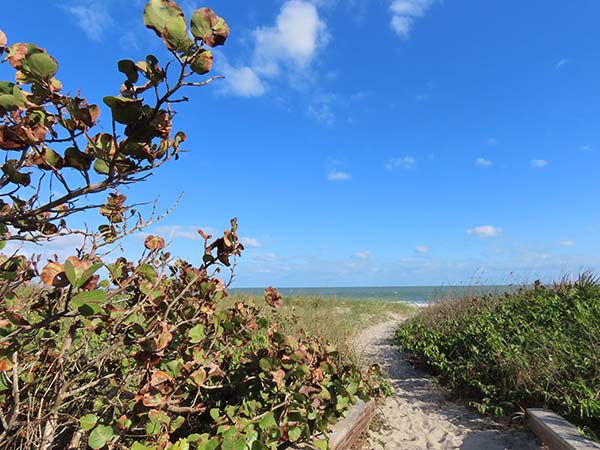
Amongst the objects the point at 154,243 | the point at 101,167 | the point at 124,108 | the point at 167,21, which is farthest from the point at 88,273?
the point at 154,243

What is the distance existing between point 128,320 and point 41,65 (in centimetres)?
118

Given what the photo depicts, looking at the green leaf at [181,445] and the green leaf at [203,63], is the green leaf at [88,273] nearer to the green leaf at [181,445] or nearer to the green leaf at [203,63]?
the green leaf at [203,63]

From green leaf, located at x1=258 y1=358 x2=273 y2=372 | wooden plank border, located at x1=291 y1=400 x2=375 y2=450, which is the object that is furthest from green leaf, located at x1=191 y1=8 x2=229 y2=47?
wooden plank border, located at x1=291 y1=400 x2=375 y2=450

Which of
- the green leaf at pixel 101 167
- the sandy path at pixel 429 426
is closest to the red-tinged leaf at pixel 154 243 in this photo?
the green leaf at pixel 101 167

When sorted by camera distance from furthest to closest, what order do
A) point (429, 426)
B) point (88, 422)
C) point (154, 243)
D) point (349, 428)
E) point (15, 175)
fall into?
point (429, 426) → point (349, 428) → point (154, 243) → point (88, 422) → point (15, 175)

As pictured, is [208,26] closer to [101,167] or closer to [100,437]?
[101,167]

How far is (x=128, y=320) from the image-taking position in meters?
1.72

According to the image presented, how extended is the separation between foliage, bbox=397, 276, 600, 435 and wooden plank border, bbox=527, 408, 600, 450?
0.19 m

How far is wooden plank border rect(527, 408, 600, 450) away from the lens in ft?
9.95

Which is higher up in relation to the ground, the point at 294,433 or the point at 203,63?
the point at 203,63

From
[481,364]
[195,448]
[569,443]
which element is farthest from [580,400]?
[195,448]

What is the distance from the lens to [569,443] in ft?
10.1

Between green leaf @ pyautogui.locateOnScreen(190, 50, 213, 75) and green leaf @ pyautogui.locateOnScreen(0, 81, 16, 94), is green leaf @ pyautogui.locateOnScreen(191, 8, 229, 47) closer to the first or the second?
green leaf @ pyautogui.locateOnScreen(190, 50, 213, 75)

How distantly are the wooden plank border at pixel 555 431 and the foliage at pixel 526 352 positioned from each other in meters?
0.19
